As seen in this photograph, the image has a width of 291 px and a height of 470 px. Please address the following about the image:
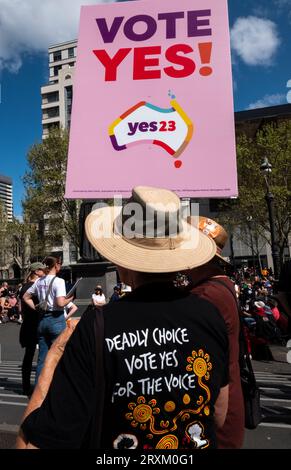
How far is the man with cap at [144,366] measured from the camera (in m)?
1.15

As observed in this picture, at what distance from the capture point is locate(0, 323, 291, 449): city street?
3.64 metres

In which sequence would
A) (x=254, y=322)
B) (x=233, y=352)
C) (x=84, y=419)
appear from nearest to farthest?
(x=84, y=419), (x=233, y=352), (x=254, y=322)

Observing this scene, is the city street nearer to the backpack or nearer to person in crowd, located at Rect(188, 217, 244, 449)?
the backpack

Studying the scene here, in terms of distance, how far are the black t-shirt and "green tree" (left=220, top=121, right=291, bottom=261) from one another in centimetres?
2444

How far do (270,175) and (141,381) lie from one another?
25.3 m

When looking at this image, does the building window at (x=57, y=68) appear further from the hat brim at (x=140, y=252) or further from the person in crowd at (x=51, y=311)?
the hat brim at (x=140, y=252)

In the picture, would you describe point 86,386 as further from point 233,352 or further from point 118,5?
point 118,5

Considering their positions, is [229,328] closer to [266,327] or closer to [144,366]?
[144,366]

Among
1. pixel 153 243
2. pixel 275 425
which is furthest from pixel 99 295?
pixel 153 243

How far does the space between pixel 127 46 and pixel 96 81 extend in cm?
33

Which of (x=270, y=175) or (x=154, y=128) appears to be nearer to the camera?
(x=154, y=128)

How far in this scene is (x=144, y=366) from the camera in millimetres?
1237
